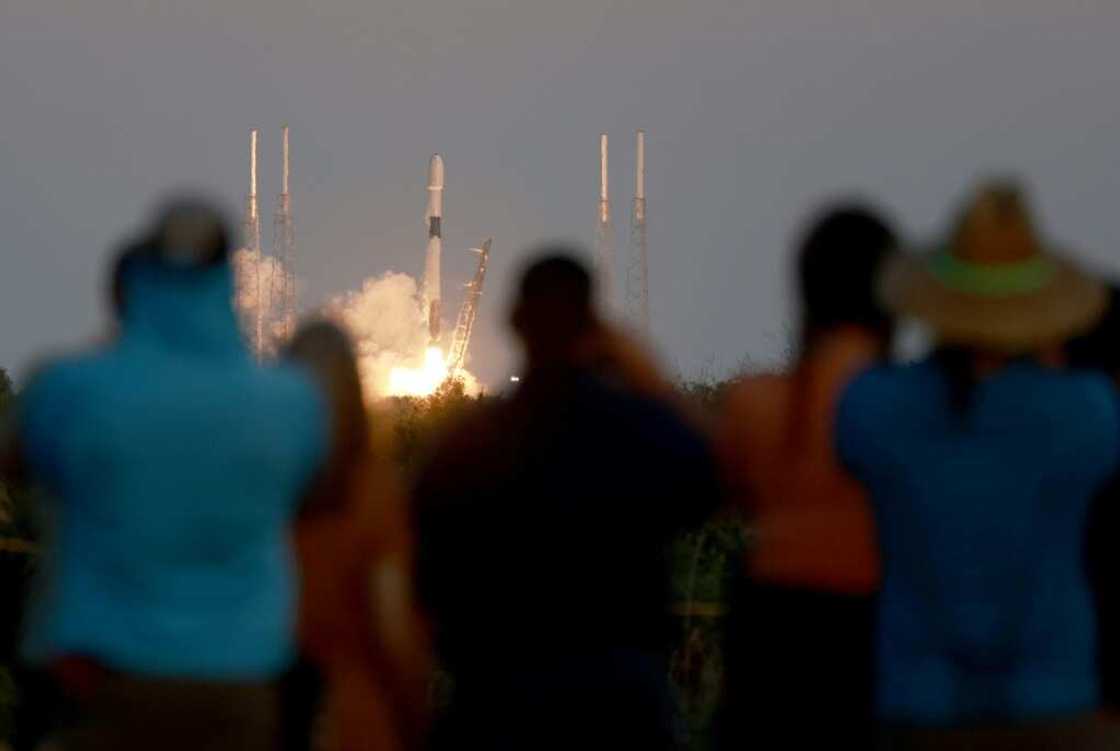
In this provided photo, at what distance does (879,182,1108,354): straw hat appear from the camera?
6.41 m

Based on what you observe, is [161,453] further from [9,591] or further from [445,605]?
[9,591]

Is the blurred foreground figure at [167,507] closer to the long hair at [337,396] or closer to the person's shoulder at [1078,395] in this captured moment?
the long hair at [337,396]

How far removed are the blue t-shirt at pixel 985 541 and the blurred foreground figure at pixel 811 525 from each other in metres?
0.51

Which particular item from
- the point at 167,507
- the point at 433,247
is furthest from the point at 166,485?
the point at 433,247

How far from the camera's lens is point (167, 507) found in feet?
20.7

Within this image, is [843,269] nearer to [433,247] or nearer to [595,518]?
[595,518]

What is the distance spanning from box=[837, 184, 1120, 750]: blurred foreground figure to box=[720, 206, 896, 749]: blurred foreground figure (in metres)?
0.50

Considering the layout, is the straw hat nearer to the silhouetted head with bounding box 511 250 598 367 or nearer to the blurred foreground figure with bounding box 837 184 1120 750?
the blurred foreground figure with bounding box 837 184 1120 750

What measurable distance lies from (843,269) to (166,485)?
180 centimetres

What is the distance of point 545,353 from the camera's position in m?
6.89

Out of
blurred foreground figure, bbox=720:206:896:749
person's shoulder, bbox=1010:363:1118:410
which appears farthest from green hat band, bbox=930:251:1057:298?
blurred foreground figure, bbox=720:206:896:749

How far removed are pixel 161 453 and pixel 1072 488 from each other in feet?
6.38

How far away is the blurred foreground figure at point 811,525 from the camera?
6.98 metres

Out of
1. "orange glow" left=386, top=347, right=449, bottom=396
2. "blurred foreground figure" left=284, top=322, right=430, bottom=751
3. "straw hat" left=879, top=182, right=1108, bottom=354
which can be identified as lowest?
"blurred foreground figure" left=284, top=322, right=430, bottom=751
